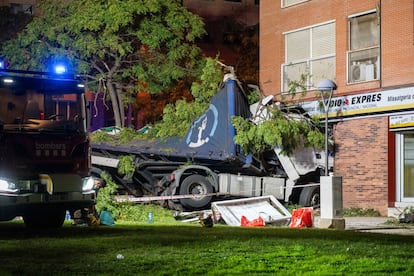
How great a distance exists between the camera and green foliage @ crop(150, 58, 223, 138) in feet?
81.9

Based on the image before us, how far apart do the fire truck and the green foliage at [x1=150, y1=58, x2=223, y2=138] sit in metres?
10.4

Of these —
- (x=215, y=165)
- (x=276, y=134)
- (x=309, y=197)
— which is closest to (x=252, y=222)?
(x=276, y=134)

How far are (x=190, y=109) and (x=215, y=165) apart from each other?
2.29 meters

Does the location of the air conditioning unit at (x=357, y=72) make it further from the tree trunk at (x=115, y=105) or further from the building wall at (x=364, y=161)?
the tree trunk at (x=115, y=105)

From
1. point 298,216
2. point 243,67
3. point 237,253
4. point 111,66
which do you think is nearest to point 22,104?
point 237,253

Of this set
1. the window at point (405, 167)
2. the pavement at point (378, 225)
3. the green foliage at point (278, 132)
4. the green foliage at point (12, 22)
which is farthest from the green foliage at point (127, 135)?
the green foliage at point (12, 22)

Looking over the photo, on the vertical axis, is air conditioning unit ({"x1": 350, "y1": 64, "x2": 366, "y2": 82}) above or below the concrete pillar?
above

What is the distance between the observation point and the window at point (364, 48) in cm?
2373

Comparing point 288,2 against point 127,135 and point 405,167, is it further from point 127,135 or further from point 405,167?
point 405,167

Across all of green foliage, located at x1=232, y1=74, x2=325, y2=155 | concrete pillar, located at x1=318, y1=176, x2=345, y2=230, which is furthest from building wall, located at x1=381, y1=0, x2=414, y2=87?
concrete pillar, located at x1=318, y1=176, x2=345, y2=230

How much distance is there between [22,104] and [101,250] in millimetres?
4397

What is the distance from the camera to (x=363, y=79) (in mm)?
24062

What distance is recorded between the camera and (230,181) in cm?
2395

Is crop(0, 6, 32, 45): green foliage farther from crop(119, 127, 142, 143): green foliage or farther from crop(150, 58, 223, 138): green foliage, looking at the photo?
crop(119, 127, 142, 143): green foliage
